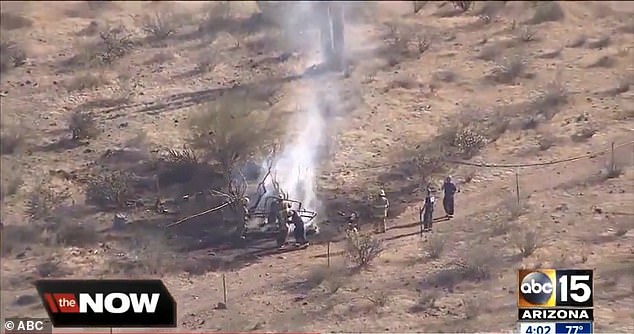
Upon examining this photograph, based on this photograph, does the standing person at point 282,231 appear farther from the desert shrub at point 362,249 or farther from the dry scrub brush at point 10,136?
the dry scrub brush at point 10,136

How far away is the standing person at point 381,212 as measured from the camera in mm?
17922

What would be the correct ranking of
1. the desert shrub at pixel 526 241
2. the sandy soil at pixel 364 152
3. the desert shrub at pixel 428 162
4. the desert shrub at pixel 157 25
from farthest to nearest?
1. the desert shrub at pixel 157 25
2. the desert shrub at pixel 428 162
3. the desert shrub at pixel 526 241
4. the sandy soil at pixel 364 152

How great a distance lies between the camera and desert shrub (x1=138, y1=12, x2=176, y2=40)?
27188 millimetres

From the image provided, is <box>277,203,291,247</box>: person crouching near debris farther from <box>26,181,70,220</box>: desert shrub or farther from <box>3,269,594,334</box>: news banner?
<box>26,181,70,220</box>: desert shrub

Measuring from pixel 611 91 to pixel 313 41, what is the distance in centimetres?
862

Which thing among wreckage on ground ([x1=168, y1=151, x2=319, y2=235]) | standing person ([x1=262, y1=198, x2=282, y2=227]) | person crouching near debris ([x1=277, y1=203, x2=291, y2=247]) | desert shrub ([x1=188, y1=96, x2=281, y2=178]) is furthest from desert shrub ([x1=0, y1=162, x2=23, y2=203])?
person crouching near debris ([x1=277, y1=203, x2=291, y2=247])

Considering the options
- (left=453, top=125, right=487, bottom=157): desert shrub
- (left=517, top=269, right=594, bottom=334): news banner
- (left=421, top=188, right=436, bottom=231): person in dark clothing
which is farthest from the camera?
(left=453, top=125, right=487, bottom=157): desert shrub

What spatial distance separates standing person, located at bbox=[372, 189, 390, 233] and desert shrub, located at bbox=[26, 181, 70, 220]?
235 inches

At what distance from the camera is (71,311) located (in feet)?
48.0

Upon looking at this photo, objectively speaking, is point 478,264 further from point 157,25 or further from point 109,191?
point 157,25

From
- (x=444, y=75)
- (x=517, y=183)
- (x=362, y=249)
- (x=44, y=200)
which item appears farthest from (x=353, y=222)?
(x=444, y=75)

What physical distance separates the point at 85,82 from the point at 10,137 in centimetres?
325

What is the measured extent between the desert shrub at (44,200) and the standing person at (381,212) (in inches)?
235

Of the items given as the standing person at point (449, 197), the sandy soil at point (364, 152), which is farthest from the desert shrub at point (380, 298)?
the standing person at point (449, 197)
